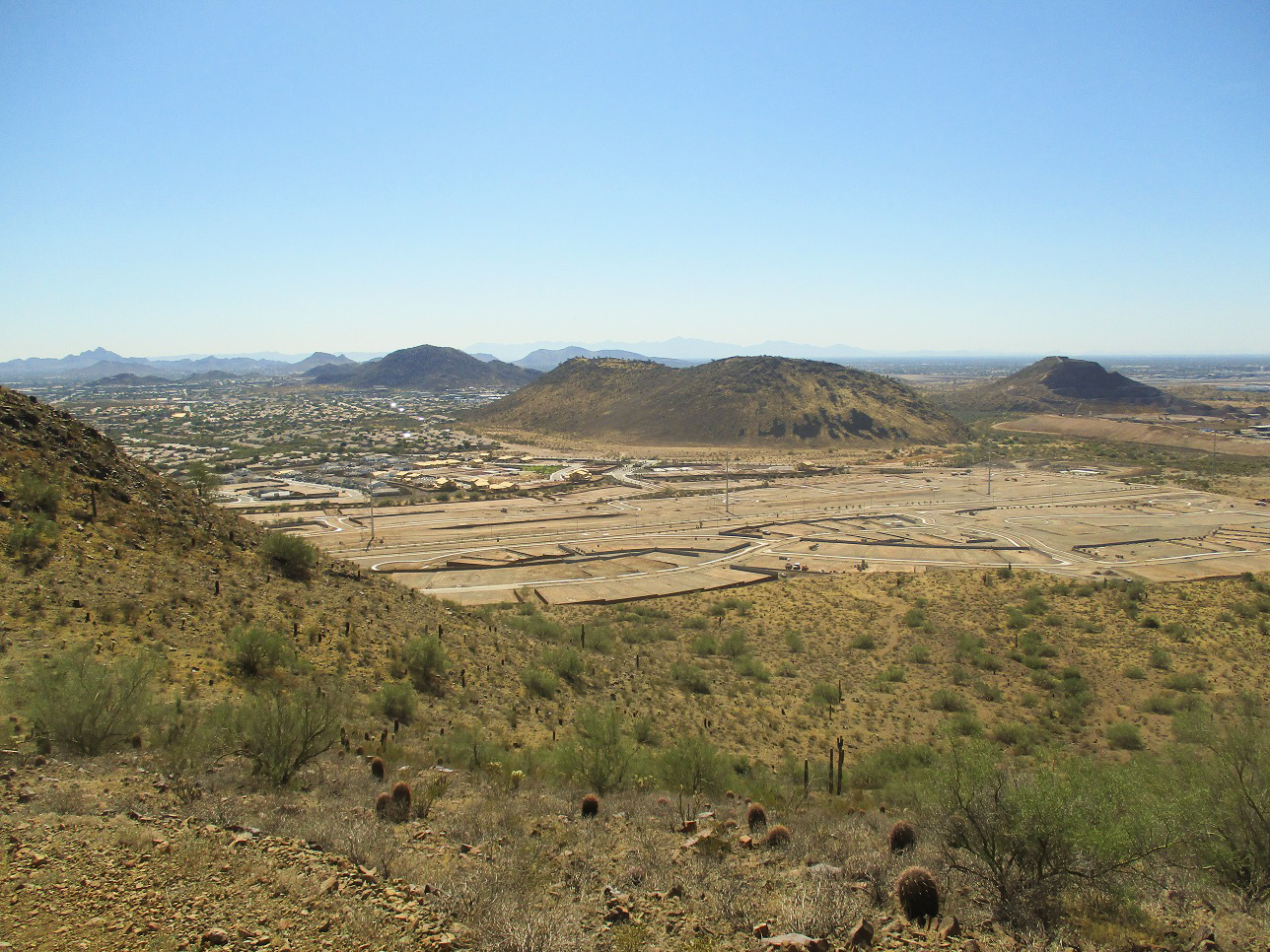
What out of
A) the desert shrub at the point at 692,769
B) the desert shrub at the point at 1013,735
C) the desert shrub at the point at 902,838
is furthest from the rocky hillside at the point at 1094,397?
the desert shrub at the point at 902,838

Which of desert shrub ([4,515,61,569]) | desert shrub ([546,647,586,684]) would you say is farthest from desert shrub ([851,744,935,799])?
desert shrub ([4,515,61,569])

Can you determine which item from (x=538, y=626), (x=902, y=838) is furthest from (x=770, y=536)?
(x=902, y=838)

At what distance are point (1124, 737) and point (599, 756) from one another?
18761 millimetres

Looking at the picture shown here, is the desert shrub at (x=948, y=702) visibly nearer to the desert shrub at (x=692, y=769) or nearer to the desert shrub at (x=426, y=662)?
the desert shrub at (x=692, y=769)

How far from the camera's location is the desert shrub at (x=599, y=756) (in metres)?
15.1

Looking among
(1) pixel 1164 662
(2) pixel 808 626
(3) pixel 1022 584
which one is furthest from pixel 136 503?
(3) pixel 1022 584

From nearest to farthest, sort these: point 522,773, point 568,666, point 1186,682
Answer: point 522,773, point 568,666, point 1186,682

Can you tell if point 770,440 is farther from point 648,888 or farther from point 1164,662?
point 648,888

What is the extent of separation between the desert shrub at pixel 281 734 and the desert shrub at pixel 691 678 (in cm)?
1461

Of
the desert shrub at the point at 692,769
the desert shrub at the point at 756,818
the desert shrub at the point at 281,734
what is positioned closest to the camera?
the desert shrub at the point at 281,734

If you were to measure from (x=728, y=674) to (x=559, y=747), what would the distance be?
12.8m

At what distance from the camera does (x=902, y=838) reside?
11680mm

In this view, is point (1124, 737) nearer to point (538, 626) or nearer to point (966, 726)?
point (966, 726)

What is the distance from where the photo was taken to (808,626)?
37438 millimetres
